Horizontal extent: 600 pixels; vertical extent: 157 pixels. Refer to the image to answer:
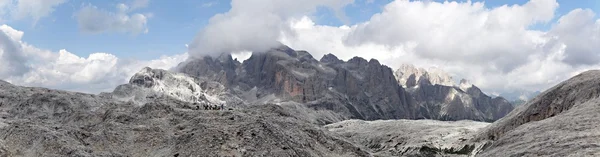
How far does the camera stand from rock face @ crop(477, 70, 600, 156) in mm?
51375

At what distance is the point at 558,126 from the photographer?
62.9m

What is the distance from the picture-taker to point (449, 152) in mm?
100062

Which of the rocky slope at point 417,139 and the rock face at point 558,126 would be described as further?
the rocky slope at point 417,139

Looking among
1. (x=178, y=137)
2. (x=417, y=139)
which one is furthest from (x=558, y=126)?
(x=417, y=139)

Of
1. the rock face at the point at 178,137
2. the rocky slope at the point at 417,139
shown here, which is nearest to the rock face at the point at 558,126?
the rocky slope at the point at 417,139

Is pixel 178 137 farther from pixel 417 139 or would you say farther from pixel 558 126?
pixel 417 139

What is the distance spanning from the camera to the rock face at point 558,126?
5138cm

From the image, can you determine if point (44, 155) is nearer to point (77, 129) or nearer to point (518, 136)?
point (77, 129)

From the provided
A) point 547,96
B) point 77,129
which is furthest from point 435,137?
point 77,129

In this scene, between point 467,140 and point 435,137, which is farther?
point 435,137

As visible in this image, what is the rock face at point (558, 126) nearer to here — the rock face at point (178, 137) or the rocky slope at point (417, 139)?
the rocky slope at point (417, 139)

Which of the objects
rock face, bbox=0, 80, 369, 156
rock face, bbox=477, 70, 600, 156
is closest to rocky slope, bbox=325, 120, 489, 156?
rock face, bbox=477, 70, 600, 156

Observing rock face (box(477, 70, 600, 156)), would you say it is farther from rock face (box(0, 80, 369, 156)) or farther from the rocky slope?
rock face (box(0, 80, 369, 156))

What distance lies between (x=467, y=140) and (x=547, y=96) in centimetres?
1889
